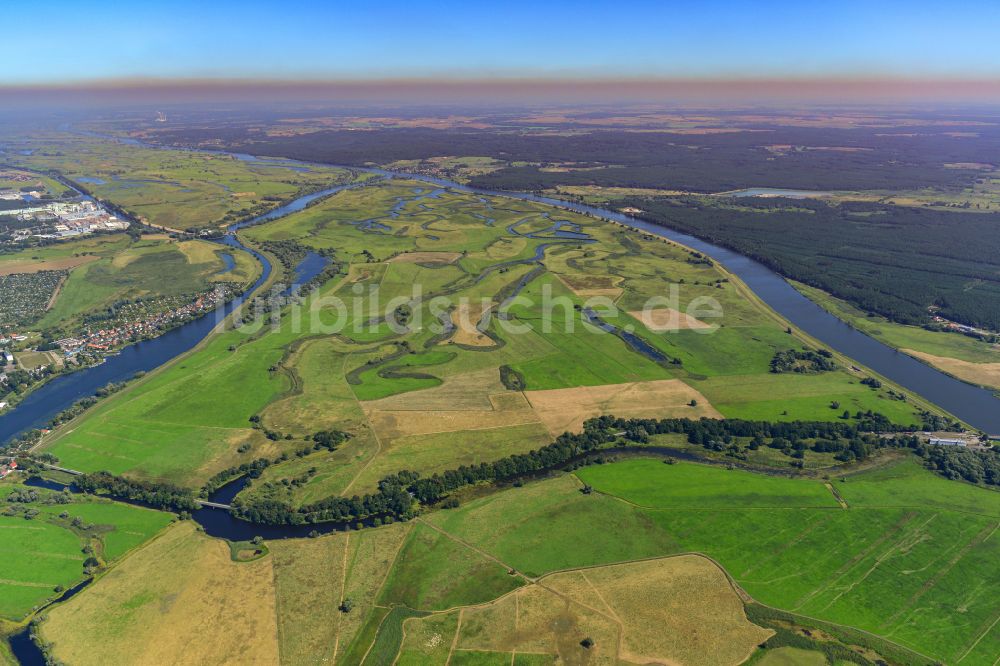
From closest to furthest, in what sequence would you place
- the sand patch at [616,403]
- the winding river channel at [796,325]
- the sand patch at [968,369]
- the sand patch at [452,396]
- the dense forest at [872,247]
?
the winding river channel at [796,325] < the sand patch at [616,403] < the sand patch at [452,396] < the sand patch at [968,369] < the dense forest at [872,247]

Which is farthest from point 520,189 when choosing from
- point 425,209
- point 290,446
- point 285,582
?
point 285,582

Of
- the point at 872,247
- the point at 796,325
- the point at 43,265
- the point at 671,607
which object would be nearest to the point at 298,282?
the point at 43,265

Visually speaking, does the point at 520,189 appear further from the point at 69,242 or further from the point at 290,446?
the point at 290,446

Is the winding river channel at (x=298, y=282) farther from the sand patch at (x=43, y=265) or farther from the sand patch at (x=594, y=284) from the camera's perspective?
the sand patch at (x=43, y=265)

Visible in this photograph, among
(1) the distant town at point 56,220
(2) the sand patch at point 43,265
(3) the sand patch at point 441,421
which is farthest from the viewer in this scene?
(1) the distant town at point 56,220

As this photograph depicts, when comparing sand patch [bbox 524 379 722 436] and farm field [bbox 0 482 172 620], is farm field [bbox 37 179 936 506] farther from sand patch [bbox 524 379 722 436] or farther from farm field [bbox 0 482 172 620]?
farm field [bbox 0 482 172 620]

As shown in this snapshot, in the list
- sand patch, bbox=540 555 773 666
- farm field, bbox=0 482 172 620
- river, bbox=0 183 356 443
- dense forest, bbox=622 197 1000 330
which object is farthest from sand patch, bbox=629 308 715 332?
farm field, bbox=0 482 172 620

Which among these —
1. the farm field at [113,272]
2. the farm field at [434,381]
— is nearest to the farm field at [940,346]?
the farm field at [434,381]
